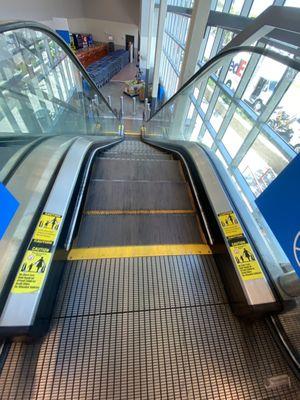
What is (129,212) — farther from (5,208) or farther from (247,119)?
(247,119)

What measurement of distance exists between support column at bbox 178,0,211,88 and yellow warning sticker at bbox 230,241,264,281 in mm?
5101

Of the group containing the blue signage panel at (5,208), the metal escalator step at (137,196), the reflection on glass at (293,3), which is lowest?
the blue signage panel at (5,208)

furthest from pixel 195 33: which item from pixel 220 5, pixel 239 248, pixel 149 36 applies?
pixel 149 36

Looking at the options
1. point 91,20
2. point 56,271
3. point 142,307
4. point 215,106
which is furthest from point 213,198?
point 91,20

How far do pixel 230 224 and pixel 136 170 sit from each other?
1604mm

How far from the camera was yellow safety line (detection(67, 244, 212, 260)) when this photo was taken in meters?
1.55

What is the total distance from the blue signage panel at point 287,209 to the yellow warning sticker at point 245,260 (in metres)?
0.42

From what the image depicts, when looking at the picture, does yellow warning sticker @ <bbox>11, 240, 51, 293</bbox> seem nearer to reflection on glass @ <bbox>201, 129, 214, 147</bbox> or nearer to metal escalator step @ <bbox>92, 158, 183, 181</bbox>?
metal escalator step @ <bbox>92, 158, 183, 181</bbox>

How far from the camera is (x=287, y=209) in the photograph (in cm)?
97

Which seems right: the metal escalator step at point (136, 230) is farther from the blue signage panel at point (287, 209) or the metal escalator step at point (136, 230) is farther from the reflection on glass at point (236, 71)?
the reflection on glass at point (236, 71)

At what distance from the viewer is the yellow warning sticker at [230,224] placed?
154 cm

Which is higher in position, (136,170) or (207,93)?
(207,93)

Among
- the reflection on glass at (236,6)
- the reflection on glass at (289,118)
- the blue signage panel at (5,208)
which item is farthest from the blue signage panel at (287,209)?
the reflection on glass at (236,6)

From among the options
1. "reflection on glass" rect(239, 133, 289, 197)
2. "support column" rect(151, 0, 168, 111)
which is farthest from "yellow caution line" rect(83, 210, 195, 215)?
"support column" rect(151, 0, 168, 111)
